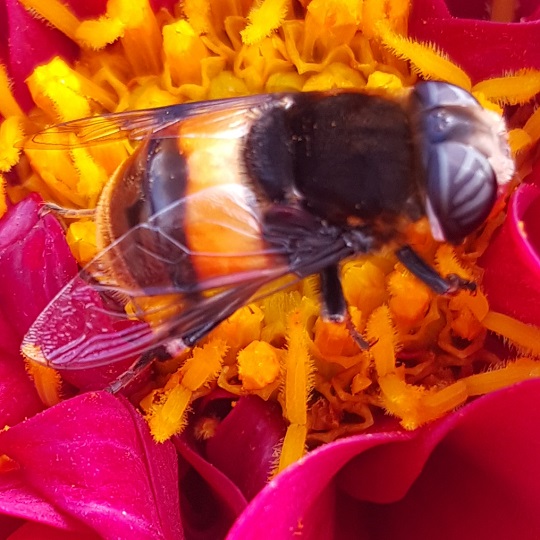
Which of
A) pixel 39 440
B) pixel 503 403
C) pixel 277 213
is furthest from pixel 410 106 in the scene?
pixel 39 440

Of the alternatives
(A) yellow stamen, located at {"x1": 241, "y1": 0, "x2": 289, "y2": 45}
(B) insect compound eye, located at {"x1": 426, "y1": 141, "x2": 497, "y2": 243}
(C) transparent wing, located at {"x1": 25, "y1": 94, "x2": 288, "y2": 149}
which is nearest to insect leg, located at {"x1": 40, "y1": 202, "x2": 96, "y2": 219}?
(C) transparent wing, located at {"x1": 25, "y1": 94, "x2": 288, "y2": 149}

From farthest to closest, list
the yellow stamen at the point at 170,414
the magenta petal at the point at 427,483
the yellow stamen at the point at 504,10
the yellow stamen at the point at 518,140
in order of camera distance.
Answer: the yellow stamen at the point at 504,10 → the yellow stamen at the point at 518,140 → the yellow stamen at the point at 170,414 → the magenta petal at the point at 427,483

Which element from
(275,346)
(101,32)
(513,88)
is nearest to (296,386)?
(275,346)

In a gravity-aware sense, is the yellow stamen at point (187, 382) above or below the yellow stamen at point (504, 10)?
below

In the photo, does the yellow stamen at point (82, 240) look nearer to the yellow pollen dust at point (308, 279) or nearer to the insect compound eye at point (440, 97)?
the yellow pollen dust at point (308, 279)

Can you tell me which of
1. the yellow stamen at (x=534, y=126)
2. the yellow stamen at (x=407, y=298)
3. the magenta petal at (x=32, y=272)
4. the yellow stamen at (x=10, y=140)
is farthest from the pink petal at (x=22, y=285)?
the yellow stamen at (x=534, y=126)

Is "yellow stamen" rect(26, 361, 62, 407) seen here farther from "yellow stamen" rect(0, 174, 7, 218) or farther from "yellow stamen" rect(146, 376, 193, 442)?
"yellow stamen" rect(0, 174, 7, 218)

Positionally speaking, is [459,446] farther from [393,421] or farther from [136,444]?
[136,444]
